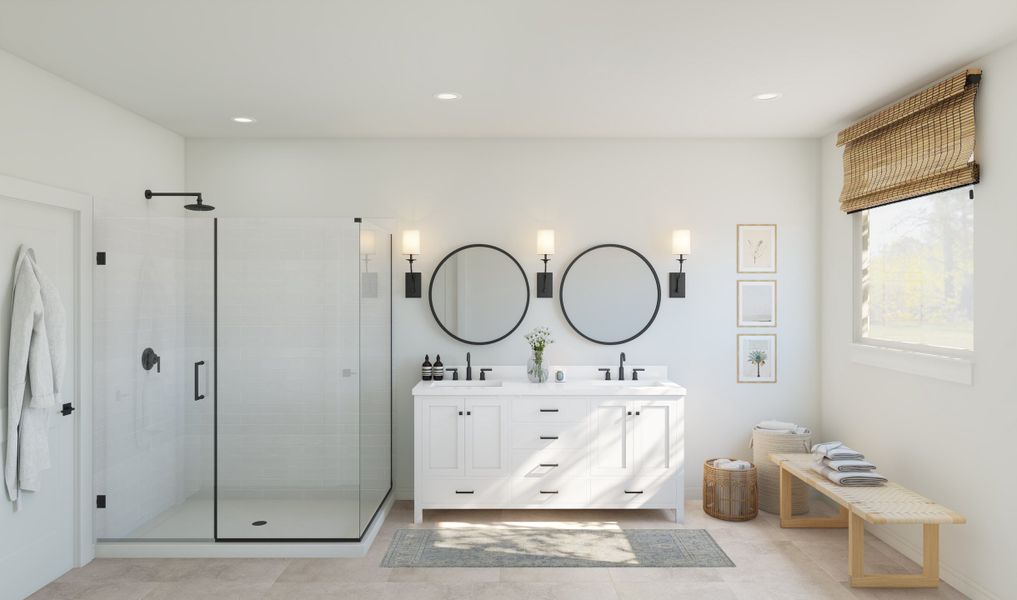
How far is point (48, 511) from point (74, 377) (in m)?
0.69

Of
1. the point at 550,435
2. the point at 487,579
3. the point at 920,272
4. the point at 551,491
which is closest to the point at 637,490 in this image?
the point at 551,491

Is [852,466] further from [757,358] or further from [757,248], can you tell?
[757,248]

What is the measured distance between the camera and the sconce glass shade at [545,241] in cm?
442

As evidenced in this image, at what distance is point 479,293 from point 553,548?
179cm

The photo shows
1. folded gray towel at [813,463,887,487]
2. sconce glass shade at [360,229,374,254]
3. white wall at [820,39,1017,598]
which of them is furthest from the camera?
sconce glass shade at [360,229,374,254]

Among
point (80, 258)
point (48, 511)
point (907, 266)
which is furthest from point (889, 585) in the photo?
point (80, 258)

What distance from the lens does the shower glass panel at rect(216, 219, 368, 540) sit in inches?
139

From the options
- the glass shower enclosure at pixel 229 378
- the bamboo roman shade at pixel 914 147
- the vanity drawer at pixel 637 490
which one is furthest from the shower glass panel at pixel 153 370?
the bamboo roman shade at pixel 914 147

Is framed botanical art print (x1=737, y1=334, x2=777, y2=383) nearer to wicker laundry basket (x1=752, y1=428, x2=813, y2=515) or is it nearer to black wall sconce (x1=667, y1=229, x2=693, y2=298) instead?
wicker laundry basket (x1=752, y1=428, x2=813, y2=515)

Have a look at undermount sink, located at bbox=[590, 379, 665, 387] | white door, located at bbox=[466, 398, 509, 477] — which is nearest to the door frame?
white door, located at bbox=[466, 398, 509, 477]

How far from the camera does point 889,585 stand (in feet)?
10.4

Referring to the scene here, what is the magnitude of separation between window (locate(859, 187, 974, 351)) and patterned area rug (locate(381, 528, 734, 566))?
5.44 ft

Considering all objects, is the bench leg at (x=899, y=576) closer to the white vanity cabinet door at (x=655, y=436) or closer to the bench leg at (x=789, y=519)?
the bench leg at (x=789, y=519)

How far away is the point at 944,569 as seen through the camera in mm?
3271
